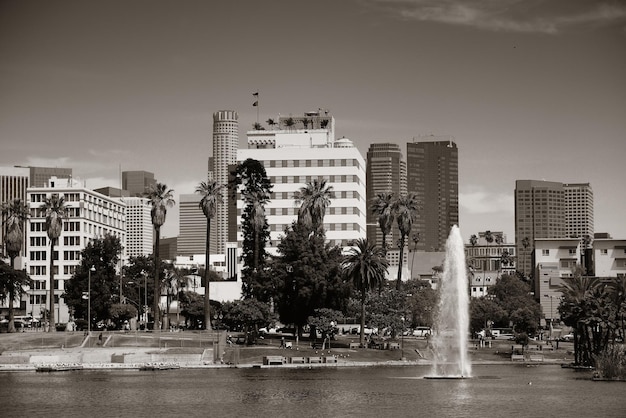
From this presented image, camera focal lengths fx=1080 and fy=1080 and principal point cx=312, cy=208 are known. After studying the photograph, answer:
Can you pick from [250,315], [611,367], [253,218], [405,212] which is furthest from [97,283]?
[611,367]

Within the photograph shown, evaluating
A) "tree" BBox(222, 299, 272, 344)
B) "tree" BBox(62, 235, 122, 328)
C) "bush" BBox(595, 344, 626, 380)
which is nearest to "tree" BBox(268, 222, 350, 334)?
"tree" BBox(222, 299, 272, 344)

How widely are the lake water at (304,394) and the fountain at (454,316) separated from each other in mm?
2618

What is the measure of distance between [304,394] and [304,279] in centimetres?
5376

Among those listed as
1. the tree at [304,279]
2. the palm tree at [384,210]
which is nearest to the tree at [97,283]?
the tree at [304,279]

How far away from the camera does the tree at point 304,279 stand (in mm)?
146250

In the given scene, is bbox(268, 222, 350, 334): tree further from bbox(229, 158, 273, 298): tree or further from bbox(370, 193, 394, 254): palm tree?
bbox(370, 193, 394, 254): palm tree

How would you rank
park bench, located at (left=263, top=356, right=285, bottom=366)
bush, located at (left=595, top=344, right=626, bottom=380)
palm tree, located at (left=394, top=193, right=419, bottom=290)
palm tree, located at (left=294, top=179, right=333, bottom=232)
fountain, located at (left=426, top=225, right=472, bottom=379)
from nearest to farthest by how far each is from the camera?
bush, located at (left=595, top=344, right=626, bottom=380)
fountain, located at (left=426, top=225, right=472, bottom=379)
park bench, located at (left=263, top=356, right=285, bottom=366)
palm tree, located at (left=394, top=193, right=419, bottom=290)
palm tree, located at (left=294, top=179, right=333, bottom=232)

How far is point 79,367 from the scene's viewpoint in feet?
405

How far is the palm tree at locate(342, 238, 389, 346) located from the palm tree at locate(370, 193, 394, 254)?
74.1ft

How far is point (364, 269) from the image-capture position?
475ft

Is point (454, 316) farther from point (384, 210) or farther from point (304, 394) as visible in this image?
point (384, 210)

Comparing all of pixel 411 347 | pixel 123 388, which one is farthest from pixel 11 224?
pixel 123 388

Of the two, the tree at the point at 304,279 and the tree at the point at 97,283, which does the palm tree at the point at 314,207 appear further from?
the tree at the point at 97,283

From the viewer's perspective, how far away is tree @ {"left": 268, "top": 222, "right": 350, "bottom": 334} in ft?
480
